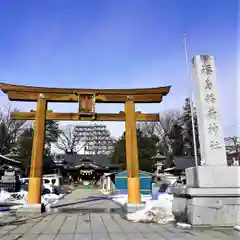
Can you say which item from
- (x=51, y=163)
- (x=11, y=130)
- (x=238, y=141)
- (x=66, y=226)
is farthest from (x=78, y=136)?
(x=66, y=226)

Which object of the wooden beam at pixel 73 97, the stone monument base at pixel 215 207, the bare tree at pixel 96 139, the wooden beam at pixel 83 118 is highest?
the bare tree at pixel 96 139

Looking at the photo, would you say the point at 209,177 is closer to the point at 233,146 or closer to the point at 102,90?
the point at 102,90

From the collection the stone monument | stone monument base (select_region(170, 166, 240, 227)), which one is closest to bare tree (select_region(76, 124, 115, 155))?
the stone monument

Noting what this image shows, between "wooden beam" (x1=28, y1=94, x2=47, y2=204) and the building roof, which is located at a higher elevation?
the building roof

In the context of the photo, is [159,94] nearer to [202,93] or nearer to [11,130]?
[202,93]

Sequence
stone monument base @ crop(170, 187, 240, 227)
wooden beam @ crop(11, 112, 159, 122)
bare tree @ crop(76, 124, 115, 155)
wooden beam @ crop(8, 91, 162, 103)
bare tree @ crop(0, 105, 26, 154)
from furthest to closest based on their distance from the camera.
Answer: bare tree @ crop(76, 124, 115, 155) → bare tree @ crop(0, 105, 26, 154) → wooden beam @ crop(11, 112, 159, 122) → wooden beam @ crop(8, 91, 162, 103) → stone monument base @ crop(170, 187, 240, 227)

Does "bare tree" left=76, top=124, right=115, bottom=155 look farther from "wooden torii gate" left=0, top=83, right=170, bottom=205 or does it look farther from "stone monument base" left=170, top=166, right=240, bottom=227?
"stone monument base" left=170, top=166, right=240, bottom=227

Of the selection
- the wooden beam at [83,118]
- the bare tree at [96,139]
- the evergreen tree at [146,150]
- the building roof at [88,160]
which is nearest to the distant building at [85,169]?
the building roof at [88,160]

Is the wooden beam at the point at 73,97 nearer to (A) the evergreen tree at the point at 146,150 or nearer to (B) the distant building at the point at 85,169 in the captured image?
(A) the evergreen tree at the point at 146,150

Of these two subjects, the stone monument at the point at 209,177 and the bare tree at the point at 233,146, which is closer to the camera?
the stone monument at the point at 209,177

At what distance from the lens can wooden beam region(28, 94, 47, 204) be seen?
12.9m

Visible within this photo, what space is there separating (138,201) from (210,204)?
17.8 ft

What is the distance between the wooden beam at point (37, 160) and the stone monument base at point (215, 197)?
23.9 ft

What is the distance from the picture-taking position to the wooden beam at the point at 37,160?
1291 centimetres
